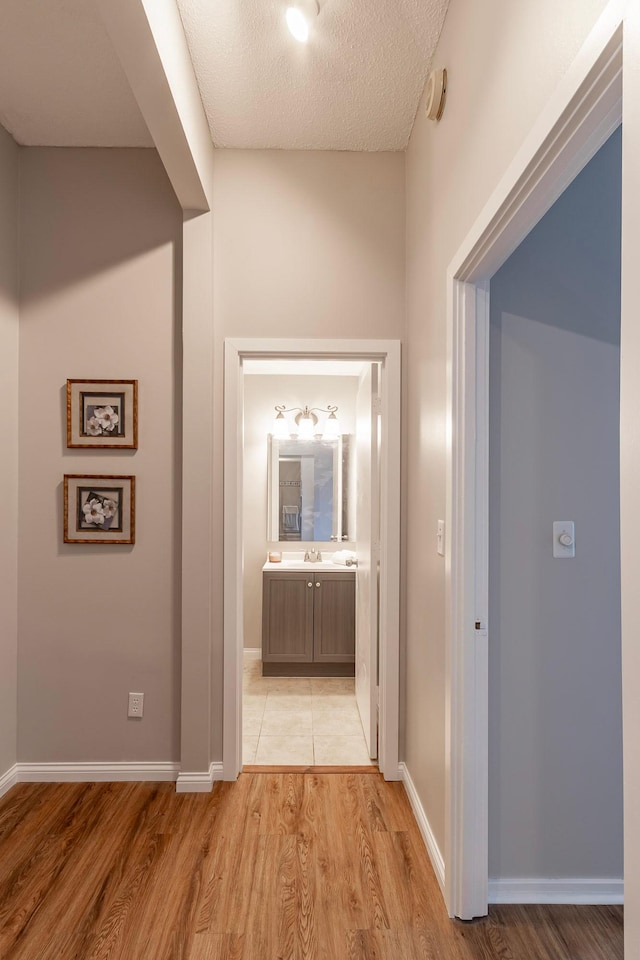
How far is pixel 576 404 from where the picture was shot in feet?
6.55

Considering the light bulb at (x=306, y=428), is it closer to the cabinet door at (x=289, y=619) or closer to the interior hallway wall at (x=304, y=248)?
the cabinet door at (x=289, y=619)

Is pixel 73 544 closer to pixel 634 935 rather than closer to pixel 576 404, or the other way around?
pixel 576 404

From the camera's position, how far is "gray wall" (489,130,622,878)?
1979 millimetres

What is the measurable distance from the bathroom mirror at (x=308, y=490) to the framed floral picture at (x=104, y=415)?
83.4 inches

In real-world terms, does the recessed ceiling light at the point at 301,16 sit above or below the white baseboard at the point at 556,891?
above

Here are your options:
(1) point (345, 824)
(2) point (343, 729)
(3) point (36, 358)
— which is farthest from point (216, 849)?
(3) point (36, 358)

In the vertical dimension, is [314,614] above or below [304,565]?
below

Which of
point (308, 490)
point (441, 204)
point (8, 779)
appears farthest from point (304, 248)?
point (8, 779)

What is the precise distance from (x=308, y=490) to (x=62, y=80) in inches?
123

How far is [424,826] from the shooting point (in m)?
2.31

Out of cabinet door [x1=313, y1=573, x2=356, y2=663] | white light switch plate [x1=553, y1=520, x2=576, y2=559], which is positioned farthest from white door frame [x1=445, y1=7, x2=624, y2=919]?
cabinet door [x1=313, y1=573, x2=356, y2=663]

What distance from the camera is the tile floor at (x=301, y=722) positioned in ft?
10.1

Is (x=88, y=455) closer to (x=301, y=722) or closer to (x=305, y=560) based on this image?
(x=301, y=722)

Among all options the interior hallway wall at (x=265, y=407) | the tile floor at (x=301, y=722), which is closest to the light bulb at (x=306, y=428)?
the interior hallway wall at (x=265, y=407)
